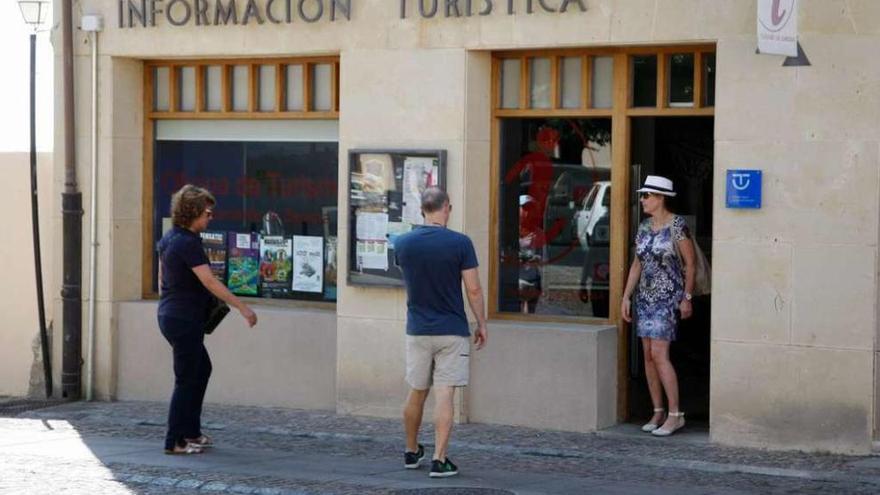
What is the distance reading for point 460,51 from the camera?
12.4 m

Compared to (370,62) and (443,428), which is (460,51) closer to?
(370,62)

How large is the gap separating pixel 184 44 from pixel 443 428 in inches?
204

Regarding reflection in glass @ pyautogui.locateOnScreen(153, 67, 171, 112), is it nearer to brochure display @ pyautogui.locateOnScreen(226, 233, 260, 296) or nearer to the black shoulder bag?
brochure display @ pyautogui.locateOnScreen(226, 233, 260, 296)

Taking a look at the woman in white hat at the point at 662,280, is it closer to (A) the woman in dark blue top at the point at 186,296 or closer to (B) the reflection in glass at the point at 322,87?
(A) the woman in dark blue top at the point at 186,296

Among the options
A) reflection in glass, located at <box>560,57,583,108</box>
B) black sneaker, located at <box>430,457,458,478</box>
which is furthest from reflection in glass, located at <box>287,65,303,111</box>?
black sneaker, located at <box>430,457,458,478</box>

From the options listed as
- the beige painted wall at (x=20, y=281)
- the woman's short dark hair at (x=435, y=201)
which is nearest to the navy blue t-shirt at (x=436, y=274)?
the woman's short dark hair at (x=435, y=201)

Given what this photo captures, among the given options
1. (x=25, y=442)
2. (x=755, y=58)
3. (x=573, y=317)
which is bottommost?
(x=25, y=442)

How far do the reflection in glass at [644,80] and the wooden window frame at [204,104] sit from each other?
262cm

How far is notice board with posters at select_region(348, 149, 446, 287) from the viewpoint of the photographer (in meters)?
12.6

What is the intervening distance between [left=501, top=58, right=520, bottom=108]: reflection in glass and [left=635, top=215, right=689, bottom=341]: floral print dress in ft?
5.41

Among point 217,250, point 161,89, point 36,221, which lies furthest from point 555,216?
point 36,221

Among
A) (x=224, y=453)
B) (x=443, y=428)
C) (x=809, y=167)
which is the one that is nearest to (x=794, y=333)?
(x=809, y=167)

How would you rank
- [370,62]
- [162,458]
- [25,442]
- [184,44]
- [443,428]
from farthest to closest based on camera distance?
1. [184,44]
2. [370,62]
3. [25,442]
4. [162,458]
5. [443,428]

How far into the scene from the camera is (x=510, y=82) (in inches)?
498
